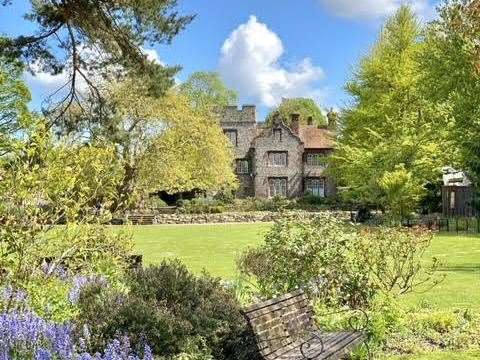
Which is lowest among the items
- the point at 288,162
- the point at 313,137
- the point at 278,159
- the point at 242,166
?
the point at 242,166

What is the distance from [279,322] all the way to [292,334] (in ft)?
1.09

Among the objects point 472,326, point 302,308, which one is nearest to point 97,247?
point 302,308

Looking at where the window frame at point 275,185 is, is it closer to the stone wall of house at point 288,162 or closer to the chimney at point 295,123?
the stone wall of house at point 288,162

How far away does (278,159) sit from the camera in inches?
2581

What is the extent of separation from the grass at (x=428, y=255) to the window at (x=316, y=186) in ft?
120

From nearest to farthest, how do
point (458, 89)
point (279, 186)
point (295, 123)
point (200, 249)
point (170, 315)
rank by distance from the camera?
1. point (170, 315)
2. point (200, 249)
3. point (458, 89)
4. point (279, 186)
5. point (295, 123)

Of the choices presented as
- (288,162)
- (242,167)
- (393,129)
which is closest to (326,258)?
(393,129)

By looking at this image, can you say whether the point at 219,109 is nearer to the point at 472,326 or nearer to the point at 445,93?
the point at 445,93

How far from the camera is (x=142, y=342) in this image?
623 cm

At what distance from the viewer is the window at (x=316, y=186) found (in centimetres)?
6581

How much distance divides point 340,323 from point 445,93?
93.1ft

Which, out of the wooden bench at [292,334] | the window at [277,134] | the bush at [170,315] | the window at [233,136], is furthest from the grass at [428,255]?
the window at [233,136]

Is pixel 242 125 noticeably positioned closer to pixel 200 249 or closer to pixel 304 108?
pixel 304 108

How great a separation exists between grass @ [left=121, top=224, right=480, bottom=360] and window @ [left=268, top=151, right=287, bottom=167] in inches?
1408
